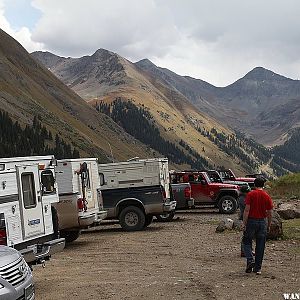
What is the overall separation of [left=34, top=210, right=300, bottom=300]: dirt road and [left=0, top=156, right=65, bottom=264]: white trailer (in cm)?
79

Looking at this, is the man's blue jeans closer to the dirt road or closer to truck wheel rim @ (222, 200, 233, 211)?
the dirt road

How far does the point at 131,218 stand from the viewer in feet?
67.3

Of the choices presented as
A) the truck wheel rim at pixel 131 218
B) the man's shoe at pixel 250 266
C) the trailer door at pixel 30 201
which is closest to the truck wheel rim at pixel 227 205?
the truck wheel rim at pixel 131 218

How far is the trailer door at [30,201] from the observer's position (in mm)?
11047

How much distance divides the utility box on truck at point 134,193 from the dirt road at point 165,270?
1.88m

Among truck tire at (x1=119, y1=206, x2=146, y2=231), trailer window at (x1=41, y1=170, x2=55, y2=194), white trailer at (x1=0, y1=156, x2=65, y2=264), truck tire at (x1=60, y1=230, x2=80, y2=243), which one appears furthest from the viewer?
truck tire at (x1=119, y1=206, x2=146, y2=231)

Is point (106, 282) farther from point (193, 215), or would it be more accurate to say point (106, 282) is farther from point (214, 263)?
point (193, 215)

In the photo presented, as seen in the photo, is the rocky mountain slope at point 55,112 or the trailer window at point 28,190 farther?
the rocky mountain slope at point 55,112

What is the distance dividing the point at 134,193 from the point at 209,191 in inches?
317

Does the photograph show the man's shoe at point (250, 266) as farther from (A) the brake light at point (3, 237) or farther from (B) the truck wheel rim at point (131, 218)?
(B) the truck wheel rim at point (131, 218)

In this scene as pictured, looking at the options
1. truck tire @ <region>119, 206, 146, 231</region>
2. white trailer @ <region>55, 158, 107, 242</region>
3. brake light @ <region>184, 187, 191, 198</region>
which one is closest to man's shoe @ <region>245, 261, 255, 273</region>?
white trailer @ <region>55, 158, 107, 242</region>

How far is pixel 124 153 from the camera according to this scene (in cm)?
17912

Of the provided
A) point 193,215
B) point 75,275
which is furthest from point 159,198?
point 75,275

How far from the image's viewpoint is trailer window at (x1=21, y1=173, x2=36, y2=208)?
36.9 feet
